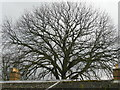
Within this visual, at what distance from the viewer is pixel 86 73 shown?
56.6 feet

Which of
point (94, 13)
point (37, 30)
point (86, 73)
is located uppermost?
point (94, 13)

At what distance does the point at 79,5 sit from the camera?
1939 centimetres

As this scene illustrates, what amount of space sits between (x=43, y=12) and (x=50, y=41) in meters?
2.56

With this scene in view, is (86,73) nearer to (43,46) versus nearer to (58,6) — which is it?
(43,46)

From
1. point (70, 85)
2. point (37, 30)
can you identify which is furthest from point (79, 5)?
point (70, 85)

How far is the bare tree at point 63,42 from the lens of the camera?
16.7 meters

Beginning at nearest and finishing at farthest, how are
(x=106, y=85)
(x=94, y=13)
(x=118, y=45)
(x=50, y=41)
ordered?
(x=106, y=85), (x=118, y=45), (x=50, y=41), (x=94, y=13)

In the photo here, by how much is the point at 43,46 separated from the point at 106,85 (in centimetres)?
1125

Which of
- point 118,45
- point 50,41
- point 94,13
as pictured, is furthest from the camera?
point 94,13

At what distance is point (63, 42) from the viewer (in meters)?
17.7

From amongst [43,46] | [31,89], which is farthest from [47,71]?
[31,89]

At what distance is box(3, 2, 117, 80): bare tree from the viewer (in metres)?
16.7

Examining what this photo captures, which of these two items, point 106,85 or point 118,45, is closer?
point 106,85

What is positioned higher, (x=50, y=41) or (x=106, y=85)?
(x=50, y=41)
